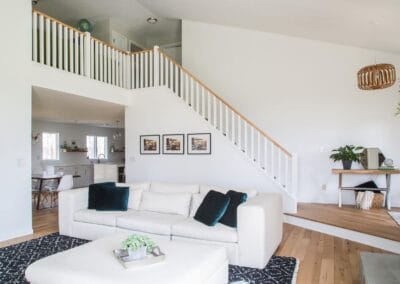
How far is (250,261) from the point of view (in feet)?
10.8

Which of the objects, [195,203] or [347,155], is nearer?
[195,203]

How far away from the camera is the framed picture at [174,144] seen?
6324mm

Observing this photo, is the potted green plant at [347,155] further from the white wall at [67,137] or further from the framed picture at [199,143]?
the white wall at [67,137]

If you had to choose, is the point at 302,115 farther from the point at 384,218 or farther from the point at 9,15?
the point at 9,15

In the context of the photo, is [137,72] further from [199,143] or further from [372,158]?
[372,158]

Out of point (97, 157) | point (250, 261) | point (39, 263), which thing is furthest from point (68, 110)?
point (250, 261)

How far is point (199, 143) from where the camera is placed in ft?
20.0

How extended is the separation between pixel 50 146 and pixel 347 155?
29.7 feet

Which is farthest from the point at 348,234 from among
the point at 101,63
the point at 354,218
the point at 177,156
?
the point at 101,63

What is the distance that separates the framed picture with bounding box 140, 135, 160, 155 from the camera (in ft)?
21.7

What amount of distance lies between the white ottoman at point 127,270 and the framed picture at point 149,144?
12.7ft

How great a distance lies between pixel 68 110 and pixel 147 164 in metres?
2.52

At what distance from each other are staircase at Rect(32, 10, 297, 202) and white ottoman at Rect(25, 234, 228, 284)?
119 inches

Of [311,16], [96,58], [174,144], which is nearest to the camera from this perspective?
[311,16]
